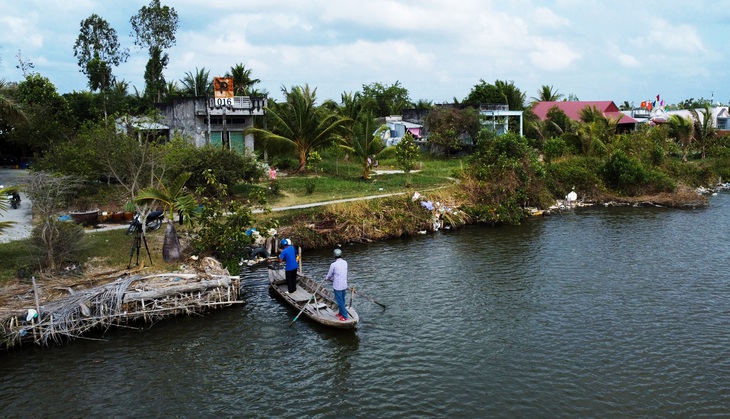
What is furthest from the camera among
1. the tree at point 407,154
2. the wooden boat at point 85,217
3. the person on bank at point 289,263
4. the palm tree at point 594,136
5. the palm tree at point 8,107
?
the palm tree at point 594,136

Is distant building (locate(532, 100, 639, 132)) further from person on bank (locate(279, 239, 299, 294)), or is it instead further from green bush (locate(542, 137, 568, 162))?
person on bank (locate(279, 239, 299, 294))

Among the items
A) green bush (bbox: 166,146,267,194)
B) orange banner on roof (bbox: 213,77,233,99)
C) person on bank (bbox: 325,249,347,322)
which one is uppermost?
orange banner on roof (bbox: 213,77,233,99)

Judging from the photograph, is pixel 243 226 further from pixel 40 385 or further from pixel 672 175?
pixel 672 175

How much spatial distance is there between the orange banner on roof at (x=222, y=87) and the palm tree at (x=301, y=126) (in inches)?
136

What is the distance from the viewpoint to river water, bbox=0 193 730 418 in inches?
497

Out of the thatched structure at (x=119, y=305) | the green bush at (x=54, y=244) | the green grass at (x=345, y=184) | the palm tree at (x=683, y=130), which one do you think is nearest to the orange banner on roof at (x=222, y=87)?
the green grass at (x=345, y=184)

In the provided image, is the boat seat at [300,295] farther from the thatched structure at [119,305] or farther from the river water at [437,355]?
the thatched structure at [119,305]

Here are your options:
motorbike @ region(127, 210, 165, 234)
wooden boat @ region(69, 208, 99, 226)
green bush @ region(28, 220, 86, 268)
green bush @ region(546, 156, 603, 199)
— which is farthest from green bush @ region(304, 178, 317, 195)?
green bush @ region(546, 156, 603, 199)

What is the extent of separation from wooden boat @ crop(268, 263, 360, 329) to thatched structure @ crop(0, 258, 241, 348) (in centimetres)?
149

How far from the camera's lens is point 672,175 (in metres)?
40.2

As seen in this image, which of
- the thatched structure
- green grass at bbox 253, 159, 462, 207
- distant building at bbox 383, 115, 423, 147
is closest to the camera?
the thatched structure

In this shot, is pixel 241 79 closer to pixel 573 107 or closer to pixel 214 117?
pixel 214 117

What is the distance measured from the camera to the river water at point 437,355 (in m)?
12.6

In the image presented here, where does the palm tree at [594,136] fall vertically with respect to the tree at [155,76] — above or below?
below
